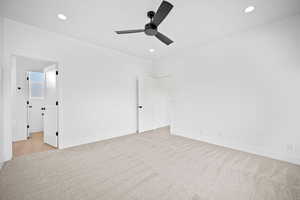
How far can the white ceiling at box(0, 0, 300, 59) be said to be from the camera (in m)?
2.03

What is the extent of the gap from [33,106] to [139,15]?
4967 mm

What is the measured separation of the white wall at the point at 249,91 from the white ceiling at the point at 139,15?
15.1 inches

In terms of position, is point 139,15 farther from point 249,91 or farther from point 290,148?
point 290,148

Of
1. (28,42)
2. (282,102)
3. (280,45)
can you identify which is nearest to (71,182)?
(28,42)

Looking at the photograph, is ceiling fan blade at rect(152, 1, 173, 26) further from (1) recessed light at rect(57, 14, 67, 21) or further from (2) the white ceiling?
(1) recessed light at rect(57, 14, 67, 21)

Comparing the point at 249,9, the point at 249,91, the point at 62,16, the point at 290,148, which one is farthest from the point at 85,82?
the point at 290,148

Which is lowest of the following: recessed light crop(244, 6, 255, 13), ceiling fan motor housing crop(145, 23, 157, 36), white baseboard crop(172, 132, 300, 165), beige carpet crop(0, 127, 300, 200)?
beige carpet crop(0, 127, 300, 200)

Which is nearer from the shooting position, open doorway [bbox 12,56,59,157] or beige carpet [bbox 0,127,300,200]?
beige carpet [bbox 0,127,300,200]

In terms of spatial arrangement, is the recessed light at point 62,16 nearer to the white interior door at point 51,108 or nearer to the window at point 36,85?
the white interior door at point 51,108

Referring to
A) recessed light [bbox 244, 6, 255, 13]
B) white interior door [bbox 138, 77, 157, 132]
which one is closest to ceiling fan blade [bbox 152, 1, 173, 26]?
recessed light [bbox 244, 6, 255, 13]

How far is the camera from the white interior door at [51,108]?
10.3 ft

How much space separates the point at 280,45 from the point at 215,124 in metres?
2.16

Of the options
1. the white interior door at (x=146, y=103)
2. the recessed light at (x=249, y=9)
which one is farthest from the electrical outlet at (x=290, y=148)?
the white interior door at (x=146, y=103)

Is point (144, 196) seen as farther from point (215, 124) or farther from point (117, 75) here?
point (117, 75)
